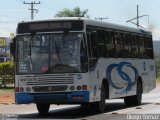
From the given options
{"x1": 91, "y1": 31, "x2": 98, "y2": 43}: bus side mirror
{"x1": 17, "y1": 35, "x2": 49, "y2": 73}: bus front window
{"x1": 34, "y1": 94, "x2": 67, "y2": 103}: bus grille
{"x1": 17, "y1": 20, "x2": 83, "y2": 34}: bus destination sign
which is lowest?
{"x1": 34, "y1": 94, "x2": 67, "y2": 103}: bus grille

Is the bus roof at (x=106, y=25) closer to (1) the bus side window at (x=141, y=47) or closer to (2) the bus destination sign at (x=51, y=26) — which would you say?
(2) the bus destination sign at (x=51, y=26)

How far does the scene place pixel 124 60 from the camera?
23.8m

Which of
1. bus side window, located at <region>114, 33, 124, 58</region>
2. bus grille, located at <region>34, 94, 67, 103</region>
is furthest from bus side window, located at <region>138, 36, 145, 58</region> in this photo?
bus grille, located at <region>34, 94, 67, 103</region>

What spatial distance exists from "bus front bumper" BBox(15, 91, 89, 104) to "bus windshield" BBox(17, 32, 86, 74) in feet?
2.41

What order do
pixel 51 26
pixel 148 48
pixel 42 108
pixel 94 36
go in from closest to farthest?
pixel 51 26
pixel 94 36
pixel 42 108
pixel 148 48

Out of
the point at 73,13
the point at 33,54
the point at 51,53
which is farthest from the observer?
the point at 73,13

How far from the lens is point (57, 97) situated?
1920cm

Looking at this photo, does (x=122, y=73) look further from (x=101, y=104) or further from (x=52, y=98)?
(x=52, y=98)

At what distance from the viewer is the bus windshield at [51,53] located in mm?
19094

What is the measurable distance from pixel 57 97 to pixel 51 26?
7.61 ft

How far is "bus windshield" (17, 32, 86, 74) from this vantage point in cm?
1909

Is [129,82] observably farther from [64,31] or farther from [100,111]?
[64,31]

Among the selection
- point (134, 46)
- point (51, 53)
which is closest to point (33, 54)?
point (51, 53)

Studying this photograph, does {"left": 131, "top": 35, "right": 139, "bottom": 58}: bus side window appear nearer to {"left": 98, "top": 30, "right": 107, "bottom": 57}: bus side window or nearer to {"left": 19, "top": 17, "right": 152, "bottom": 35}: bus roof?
{"left": 19, "top": 17, "right": 152, "bottom": 35}: bus roof
